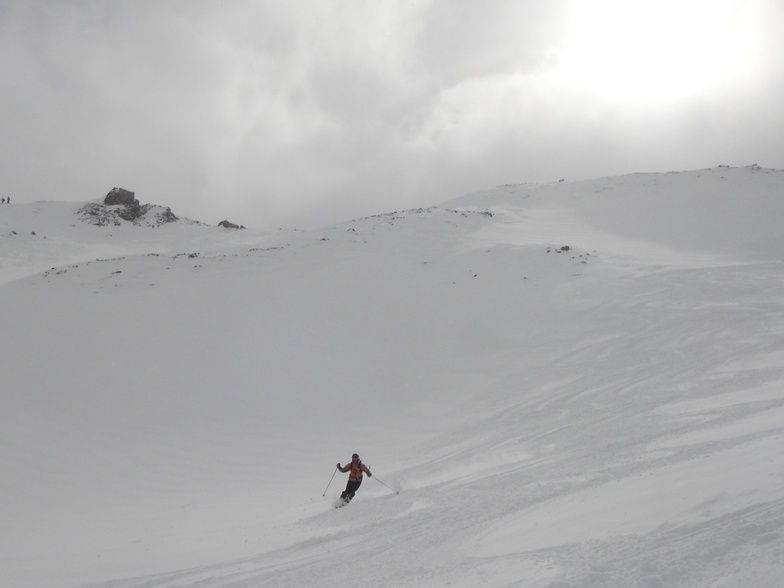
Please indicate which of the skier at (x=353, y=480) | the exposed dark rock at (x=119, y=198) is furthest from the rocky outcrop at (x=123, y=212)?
the skier at (x=353, y=480)

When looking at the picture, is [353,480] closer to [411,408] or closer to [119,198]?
[411,408]

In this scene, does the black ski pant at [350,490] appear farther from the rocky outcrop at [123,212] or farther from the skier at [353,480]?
the rocky outcrop at [123,212]

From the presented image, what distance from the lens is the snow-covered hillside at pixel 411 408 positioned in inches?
245

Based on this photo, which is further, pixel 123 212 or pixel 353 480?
pixel 123 212

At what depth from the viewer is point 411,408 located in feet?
53.0

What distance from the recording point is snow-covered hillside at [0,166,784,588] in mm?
6234

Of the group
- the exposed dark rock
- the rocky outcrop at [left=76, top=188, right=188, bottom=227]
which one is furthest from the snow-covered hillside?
the exposed dark rock

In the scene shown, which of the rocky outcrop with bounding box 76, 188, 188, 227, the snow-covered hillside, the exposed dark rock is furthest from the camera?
the exposed dark rock

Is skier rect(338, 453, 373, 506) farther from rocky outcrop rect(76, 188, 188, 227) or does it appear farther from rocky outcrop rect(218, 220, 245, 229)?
rocky outcrop rect(76, 188, 188, 227)

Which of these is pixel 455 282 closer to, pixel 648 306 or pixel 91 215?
pixel 648 306

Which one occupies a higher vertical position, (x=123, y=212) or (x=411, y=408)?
(x=123, y=212)

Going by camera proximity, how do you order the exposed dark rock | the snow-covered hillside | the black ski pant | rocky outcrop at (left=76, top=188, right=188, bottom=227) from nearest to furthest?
the snow-covered hillside < the black ski pant < rocky outcrop at (left=76, top=188, right=188, bottom=227) < the exposed dark rock

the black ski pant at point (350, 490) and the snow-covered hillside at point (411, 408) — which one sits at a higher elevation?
the snow-covered hillside at point (411, 408)

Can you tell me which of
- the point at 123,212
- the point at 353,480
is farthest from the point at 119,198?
the point at 353,480
